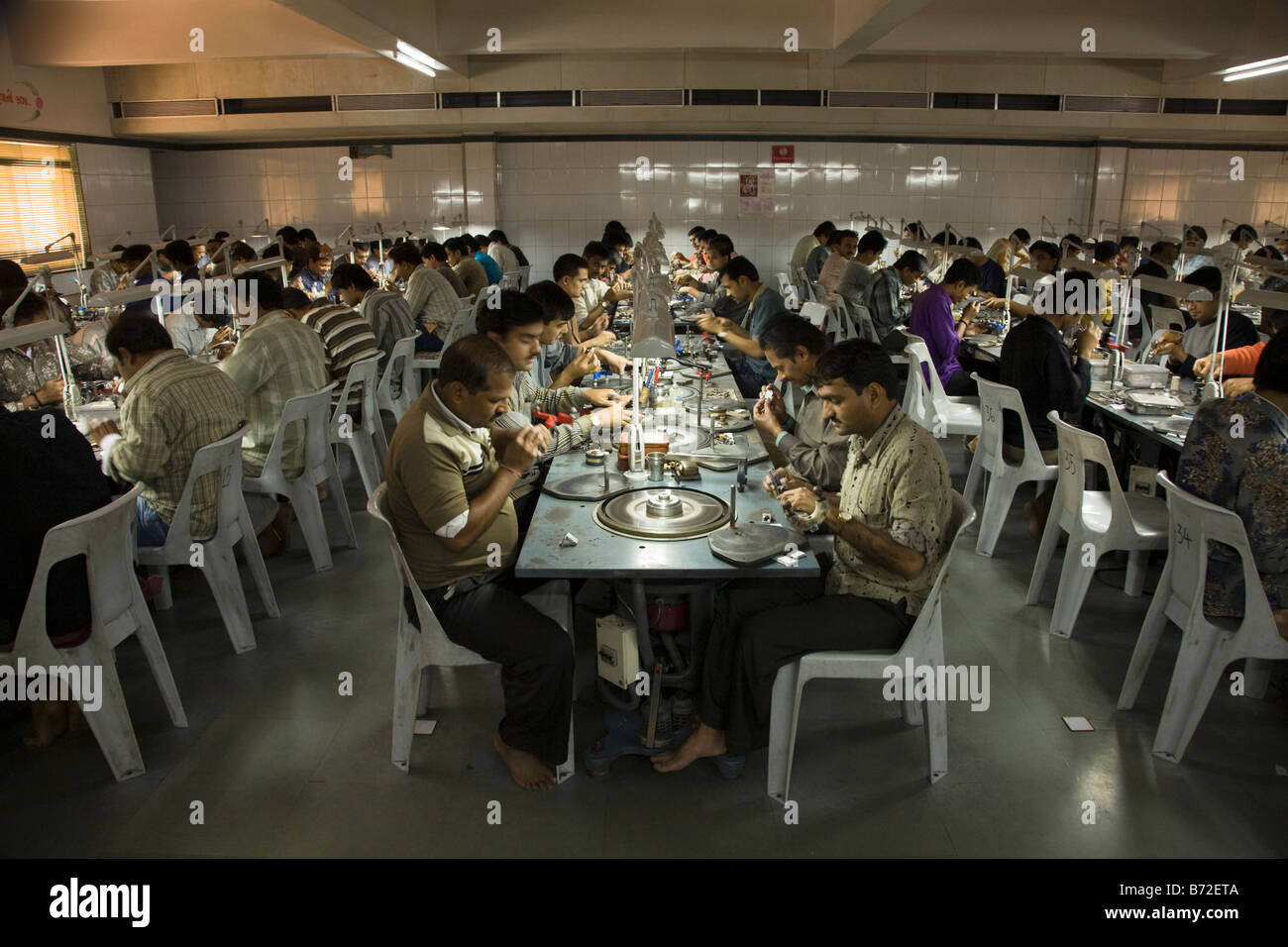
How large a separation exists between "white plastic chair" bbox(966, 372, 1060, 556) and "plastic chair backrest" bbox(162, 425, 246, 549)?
346 centimetres

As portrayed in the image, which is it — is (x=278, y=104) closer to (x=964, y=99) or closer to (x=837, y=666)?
(x=964, y=99)

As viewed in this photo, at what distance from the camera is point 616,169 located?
1146cm

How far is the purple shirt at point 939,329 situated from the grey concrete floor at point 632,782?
271cm

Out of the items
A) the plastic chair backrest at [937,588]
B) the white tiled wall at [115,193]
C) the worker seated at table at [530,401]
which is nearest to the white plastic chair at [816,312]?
the worker seated at table at [530,401]

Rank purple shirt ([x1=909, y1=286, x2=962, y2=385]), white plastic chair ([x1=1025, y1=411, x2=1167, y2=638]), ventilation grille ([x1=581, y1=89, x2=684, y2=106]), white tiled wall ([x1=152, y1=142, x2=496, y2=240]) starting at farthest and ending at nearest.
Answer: white tiled wall ([x1=152, y1=142, x2=496, y2=240]) < ventilation grille ([x1=581, y1=89, x2=684, y2=106]) < purple shirt ([x1=909, y1=286, x2=962, y2=385]) < white plastic chair ([x1=1025, y1=411, x2=1167, y2=638])

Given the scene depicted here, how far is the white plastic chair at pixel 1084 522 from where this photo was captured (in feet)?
11.4

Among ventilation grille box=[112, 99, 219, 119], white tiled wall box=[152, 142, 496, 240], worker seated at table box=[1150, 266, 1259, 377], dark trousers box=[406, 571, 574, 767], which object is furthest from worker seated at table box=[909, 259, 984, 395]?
ventilation grille box=[112, 99, 219, 119]

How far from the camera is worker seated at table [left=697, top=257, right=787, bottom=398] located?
5.45 metres

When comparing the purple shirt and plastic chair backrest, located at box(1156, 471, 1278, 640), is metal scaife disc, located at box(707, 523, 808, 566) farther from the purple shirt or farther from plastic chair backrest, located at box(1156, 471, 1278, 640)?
the purple shirt

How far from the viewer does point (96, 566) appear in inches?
106

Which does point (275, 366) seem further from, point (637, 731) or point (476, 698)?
point (637, 731)

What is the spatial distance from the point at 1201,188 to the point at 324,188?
11.3 meters

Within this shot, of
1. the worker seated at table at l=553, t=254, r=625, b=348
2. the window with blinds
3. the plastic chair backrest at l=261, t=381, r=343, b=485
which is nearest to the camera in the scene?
the plastic chair backrest at l=261, t=381, r=343, b=485
